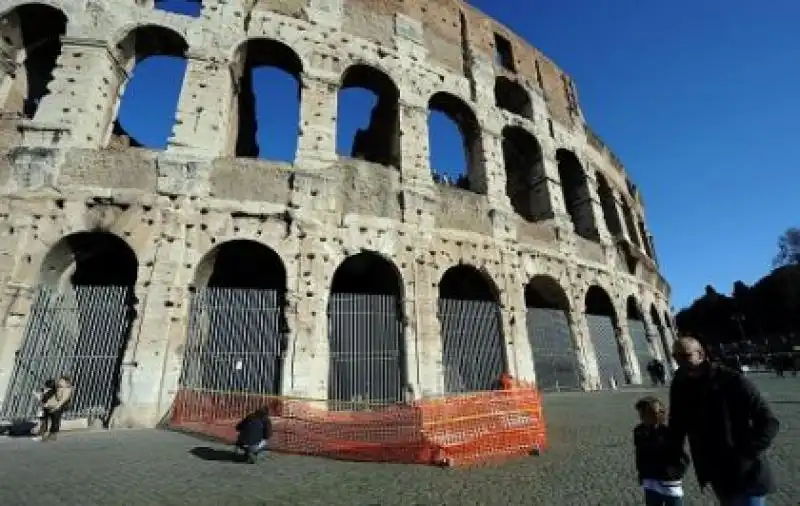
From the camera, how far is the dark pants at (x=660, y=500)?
248 cm

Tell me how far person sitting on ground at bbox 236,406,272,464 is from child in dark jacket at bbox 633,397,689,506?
4.07 metres

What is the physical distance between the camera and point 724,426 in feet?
6.80

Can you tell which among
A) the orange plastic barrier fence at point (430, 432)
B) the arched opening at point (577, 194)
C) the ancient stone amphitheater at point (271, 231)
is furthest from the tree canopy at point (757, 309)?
the orange plastic barrier fence at point (430, 432)

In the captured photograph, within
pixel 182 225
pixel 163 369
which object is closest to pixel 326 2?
pixel 182 225

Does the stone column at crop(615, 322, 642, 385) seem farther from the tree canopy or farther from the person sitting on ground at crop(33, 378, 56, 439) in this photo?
the tree canopy

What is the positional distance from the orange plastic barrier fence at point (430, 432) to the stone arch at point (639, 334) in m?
10.3

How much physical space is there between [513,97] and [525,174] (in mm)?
2711

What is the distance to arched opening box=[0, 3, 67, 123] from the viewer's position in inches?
384

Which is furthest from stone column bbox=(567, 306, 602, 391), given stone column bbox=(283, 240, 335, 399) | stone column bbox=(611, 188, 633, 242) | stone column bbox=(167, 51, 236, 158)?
stone column bbox=(167, 51, 236, 158)

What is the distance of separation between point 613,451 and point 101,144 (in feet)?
34.7

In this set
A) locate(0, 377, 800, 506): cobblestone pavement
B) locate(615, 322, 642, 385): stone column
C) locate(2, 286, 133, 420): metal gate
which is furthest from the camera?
locate(615, 322, 642, 385): stone column

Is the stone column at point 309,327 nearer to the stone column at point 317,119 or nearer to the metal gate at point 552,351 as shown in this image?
the stone column at point 317,119

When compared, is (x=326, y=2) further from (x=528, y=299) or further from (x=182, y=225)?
(x=528, y=299)

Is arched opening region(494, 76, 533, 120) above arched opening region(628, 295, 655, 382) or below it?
above
